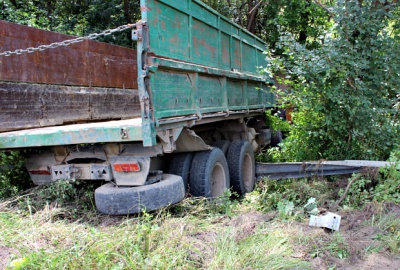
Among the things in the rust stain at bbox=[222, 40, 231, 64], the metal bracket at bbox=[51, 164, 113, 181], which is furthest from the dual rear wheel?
the rust stain at bbox=[222, 40, 231, 64]

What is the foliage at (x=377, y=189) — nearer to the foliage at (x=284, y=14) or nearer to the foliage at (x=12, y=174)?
the foliage at (x=12, y=174)

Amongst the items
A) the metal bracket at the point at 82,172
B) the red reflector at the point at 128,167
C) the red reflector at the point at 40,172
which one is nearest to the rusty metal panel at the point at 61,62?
the red reflector at the point at 40,172

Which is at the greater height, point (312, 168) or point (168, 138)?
point (168, 138)

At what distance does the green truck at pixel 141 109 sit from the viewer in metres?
3.37

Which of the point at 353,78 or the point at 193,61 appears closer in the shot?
the point at 193,61

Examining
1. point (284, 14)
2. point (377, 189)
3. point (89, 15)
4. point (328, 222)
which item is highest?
point (284, 14)

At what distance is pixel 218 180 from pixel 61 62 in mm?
2619

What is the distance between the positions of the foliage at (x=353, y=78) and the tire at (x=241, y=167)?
3.57 ft

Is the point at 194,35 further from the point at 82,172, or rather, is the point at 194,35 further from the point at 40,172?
the point at 40,172

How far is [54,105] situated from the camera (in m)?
4.52

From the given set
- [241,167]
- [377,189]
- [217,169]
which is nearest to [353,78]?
[377,189]

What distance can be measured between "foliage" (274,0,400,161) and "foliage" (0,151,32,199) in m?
3.84

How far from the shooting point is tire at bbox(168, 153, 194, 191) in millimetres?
4355

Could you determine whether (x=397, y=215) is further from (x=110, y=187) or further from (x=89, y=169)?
(x=89, y=169)
